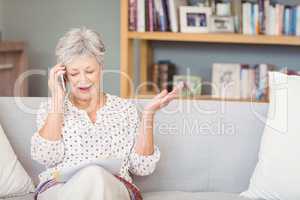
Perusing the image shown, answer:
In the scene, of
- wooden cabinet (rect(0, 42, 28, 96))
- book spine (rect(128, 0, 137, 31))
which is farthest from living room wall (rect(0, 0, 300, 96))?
book spine (rect(128, 0, 137, 31))

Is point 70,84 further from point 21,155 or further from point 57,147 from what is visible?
point 21,155

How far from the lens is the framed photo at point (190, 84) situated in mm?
3518

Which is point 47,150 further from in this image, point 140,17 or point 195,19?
point 195,19

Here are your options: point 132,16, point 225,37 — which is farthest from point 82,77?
point 225,37

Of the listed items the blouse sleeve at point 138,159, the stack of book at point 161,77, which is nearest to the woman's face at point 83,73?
the blouse sleeve at point 138,159

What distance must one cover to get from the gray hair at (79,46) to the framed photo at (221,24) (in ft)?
4.91

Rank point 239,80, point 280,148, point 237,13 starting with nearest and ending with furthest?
point 280,148, point 237,13, point 239,80

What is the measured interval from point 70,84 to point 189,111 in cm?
50

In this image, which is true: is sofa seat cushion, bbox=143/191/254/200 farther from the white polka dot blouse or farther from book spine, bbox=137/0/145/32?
book spine, bbox=137/0/145/32

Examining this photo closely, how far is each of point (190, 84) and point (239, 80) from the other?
1.03ft

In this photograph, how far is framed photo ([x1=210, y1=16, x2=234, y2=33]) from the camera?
129 inches

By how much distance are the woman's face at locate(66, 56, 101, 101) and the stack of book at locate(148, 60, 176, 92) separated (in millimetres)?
1703

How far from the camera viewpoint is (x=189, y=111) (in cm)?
215

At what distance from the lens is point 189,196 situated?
1.98 metres
